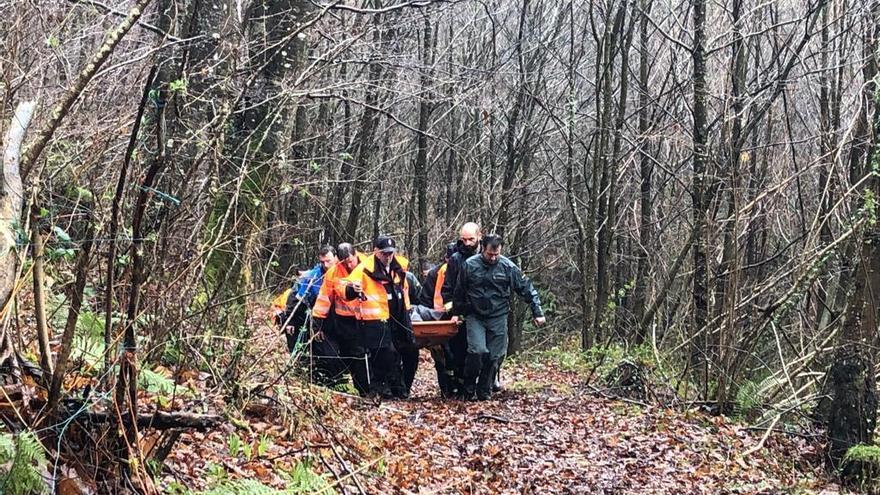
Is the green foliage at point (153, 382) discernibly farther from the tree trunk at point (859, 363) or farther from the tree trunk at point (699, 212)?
the tree trunk at point (699, 212)

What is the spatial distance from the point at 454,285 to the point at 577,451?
11.2 ft

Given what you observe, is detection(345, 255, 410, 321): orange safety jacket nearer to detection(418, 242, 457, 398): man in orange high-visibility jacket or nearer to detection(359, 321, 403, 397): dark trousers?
detection(359, 321, 403, 397): dark trousers

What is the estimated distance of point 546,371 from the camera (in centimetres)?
1645

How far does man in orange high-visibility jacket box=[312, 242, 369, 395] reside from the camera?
34.6 ft

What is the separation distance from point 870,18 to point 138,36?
11743 mm

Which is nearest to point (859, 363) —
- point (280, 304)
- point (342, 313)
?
point (342, 313)

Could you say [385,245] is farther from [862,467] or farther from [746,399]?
[862,467]

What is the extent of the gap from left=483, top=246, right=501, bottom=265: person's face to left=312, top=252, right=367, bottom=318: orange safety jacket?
164cm

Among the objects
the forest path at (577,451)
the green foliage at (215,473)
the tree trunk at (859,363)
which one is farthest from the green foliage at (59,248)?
the tree trunk at (859,363)

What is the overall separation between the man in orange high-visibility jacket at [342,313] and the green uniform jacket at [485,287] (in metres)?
1.40

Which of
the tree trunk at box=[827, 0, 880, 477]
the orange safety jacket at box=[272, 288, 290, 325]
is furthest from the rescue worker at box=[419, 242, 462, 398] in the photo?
the tree trunk at box=[827, 0, 880, 477]

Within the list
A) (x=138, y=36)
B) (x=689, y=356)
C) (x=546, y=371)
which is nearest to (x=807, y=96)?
(x=546, y=371)

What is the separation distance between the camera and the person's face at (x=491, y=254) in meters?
10.9

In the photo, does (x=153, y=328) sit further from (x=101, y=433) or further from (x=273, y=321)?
(x=273, y=321)
